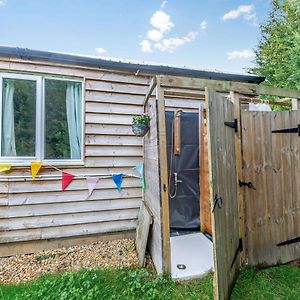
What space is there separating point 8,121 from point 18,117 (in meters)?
0.15

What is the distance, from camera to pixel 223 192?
2096 mm

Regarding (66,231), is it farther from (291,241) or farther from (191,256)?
(291,241)

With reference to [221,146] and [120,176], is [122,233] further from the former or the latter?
[221,146]

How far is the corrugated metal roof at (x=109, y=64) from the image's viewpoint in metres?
3.16

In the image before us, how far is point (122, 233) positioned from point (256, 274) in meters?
2.19

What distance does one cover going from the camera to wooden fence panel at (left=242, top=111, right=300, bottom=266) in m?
2.73

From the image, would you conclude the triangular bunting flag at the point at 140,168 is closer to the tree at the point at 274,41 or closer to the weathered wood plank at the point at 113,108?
the weathered wood plank at the point at 113,108

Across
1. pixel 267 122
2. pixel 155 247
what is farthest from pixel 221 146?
pixel 155 247

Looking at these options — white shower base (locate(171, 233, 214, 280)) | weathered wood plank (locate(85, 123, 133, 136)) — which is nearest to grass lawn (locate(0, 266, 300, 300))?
white shower base (locate(171, 233, 214, 280))

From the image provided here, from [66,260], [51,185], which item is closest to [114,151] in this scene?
[51,185]

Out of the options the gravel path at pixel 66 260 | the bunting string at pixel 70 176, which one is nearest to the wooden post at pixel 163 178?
the gravel path at pixel 66 260

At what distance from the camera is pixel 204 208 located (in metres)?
3.84

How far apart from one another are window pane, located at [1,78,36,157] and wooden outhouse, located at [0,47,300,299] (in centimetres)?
2

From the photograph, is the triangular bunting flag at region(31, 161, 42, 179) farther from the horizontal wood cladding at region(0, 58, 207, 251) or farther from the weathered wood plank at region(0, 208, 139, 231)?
the weathered wood plank at region(0, 208, 139, 231)
